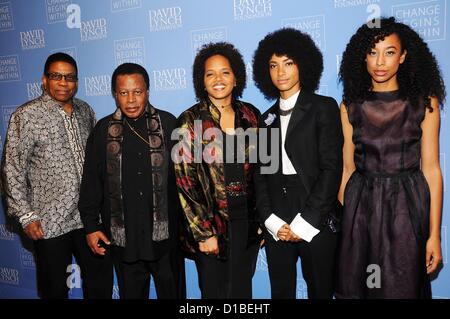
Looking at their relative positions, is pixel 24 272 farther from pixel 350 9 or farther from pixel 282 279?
pixel 350 9

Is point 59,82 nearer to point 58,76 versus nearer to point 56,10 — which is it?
point 58,76

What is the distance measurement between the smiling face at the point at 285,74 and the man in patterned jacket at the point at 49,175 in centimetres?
143

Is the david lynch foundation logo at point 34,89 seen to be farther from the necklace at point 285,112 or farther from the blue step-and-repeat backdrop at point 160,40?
the necklace at point 285,112

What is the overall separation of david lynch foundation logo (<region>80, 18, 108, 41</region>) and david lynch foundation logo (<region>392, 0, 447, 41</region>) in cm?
222

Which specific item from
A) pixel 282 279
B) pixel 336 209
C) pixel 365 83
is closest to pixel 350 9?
pixel 365 83

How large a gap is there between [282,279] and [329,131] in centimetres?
89

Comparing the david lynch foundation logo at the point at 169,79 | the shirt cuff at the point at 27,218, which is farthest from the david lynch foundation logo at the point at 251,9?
the shirt cuff at the point at 27,218

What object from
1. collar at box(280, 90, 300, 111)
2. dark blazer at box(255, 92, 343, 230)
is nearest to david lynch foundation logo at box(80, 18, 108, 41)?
collar at box(280, 90, 300, 111)

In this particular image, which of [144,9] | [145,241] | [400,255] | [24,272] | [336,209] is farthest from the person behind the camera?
[24,272]

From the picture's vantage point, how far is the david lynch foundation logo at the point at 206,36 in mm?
2990

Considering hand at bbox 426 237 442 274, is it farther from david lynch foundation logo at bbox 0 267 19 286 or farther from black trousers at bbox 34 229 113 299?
david lynch foundation logo at bbox 0 267 19 286

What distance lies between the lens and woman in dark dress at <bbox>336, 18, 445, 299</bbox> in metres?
2.12

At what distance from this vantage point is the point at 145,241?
8.23 feet

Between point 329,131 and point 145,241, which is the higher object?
point 329,131
